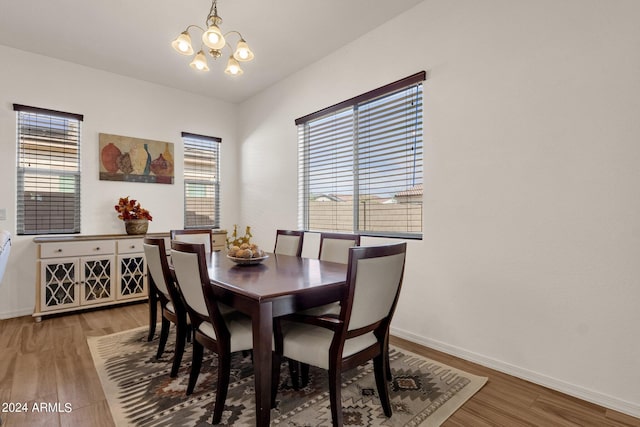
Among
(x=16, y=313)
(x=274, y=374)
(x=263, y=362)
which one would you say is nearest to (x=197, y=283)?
(x=263, y=362)

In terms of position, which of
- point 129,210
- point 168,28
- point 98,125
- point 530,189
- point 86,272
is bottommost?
point 86,272

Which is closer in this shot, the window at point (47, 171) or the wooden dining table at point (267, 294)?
the wooden dining table at point (267, 294)

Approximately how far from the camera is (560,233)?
2.03 metres

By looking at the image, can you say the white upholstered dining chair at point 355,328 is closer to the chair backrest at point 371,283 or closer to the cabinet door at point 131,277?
the chair backrest at point 371,283

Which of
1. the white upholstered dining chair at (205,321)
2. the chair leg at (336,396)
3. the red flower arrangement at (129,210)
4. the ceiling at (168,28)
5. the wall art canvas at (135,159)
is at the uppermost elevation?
the ceiling at (168,28)

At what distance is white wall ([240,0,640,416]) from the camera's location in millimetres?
1837

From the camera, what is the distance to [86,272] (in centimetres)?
359

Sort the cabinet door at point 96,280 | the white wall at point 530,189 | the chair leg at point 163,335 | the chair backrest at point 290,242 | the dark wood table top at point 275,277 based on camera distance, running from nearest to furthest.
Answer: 1. the dark wood table top at point 275,277
2. the white wall at point 530,189
3. the chair leg at point 163,335
4. the chair backrest at point 290,242
5. the cabinet door at point 96,280

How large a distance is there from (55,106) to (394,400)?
4.58 metres

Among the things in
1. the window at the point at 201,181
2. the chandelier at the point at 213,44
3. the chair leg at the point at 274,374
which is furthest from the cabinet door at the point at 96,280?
the chair leg at the point at 274,374

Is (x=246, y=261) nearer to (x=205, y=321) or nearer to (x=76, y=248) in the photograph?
(x=205, y=321)

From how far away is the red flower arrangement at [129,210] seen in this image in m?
3.97

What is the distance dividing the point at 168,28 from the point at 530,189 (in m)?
3.43

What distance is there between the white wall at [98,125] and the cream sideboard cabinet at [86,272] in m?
0.41
